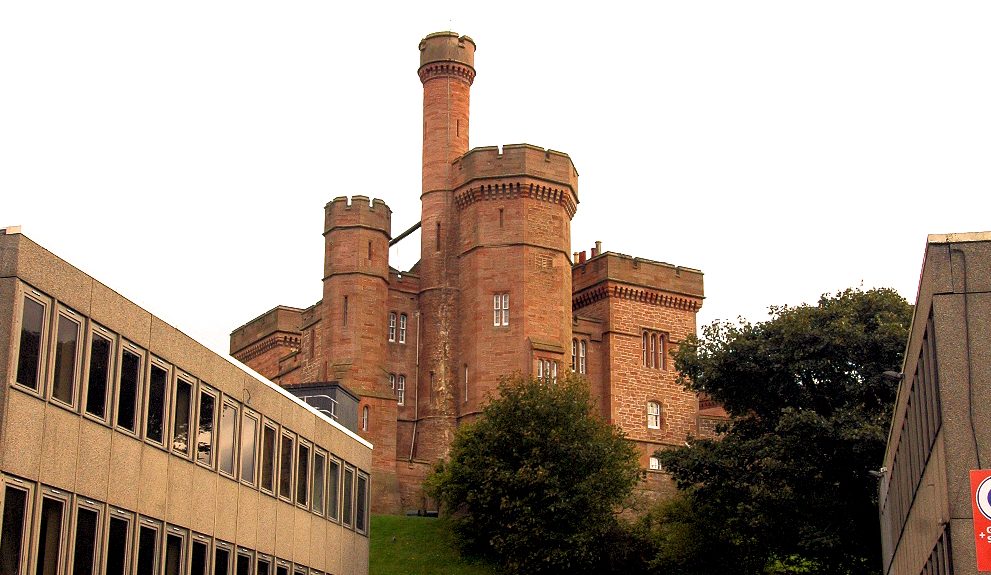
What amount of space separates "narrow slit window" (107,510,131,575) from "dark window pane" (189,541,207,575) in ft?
9.12

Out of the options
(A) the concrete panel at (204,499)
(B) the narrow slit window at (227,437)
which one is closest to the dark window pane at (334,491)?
(B) the narrow slit window at (227,437)

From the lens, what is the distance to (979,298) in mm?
21734

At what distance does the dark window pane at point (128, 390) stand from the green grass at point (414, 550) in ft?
99.0

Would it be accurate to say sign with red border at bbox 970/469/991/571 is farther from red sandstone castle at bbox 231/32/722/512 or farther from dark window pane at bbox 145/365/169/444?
red sandstone castle at bbox 231/32/722/512

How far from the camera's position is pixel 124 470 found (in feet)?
84.3

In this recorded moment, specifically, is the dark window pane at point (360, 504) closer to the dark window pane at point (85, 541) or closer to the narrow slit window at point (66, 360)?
the dark window pane at point (85, 541)

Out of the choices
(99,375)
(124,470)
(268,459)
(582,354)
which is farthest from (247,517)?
(582,354)

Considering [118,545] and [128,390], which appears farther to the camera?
[128,390]

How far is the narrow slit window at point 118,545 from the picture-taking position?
25.3 meters

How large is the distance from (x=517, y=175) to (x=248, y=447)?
140 ft

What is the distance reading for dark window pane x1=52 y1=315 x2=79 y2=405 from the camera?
2353 cm

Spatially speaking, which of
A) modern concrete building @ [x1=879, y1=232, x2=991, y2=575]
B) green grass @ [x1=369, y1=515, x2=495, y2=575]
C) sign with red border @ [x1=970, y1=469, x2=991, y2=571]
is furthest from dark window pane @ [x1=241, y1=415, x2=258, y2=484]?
green grass @ [x1=369, y1=515, x2=495, y2=575]

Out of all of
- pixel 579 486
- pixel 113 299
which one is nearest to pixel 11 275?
pixel 113 299

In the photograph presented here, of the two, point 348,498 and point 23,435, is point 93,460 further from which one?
point 348,498
